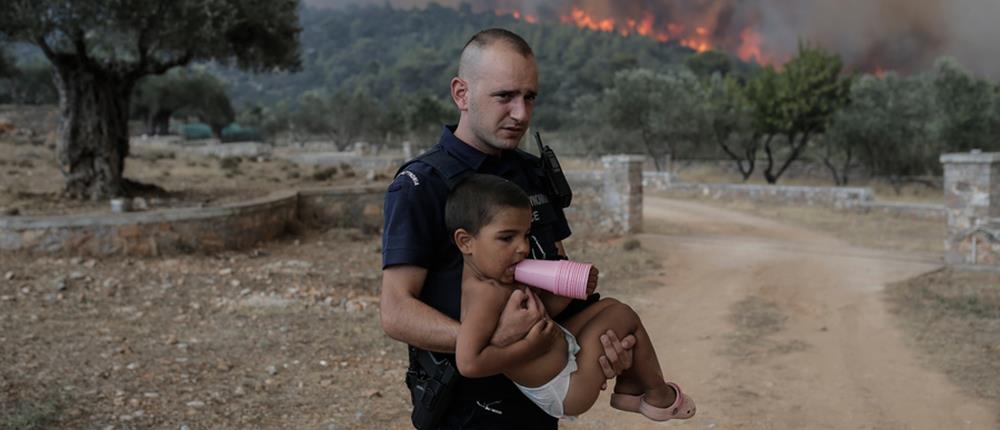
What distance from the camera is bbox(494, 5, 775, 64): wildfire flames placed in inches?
4107

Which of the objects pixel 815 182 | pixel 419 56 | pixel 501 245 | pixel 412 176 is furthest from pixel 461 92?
pixel 419 56

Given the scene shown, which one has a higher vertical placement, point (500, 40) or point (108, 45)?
point (108, 45)

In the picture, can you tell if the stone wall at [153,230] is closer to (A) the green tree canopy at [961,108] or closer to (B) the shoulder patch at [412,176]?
(B) the shoulder patch at [412,176]

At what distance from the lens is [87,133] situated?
13.8 m

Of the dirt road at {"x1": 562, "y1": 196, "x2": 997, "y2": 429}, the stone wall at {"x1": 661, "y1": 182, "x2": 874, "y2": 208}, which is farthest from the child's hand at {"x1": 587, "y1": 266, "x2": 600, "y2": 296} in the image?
the stone wall at {"x1": 661, "y1": 182, "x2": 874, "y2": 208}

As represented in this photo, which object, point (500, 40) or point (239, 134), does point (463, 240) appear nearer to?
point (500, 40)

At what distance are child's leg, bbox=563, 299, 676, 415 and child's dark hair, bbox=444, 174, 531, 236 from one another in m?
0.39

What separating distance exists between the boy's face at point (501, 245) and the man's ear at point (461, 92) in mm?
414

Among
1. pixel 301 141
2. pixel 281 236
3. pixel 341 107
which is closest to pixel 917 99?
pixel 281 236

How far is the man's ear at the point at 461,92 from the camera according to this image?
2.00 meters

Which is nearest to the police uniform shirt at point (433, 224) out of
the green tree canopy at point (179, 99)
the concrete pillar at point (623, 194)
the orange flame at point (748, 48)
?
the concrete pillar at point (623, 194)

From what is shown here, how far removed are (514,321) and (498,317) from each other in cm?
5

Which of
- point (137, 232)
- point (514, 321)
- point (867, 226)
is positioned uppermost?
point (514, 321)

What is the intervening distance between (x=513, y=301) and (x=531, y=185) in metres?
0.60
